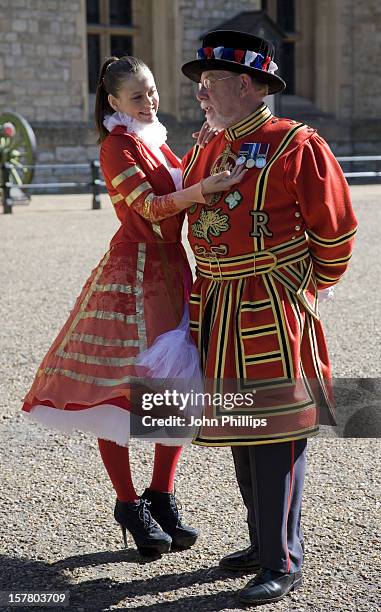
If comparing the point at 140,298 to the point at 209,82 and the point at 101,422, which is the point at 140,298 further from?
the point at 209,82

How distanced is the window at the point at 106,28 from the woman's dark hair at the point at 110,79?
15386 millimetres

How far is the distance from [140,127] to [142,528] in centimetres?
107

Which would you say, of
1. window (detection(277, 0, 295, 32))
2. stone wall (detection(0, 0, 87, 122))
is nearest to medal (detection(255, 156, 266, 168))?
stone wall (detection(0, 0, 87, 122))

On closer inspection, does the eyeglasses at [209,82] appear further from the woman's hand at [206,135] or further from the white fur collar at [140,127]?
the white fur collar at [140,127]

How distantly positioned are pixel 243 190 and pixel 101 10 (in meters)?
16.3

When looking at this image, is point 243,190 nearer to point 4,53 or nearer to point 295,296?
point 295,296

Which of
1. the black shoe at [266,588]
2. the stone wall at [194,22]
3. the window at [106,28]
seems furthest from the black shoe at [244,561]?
the window at [106,28]

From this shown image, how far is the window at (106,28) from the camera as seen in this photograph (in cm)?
1769

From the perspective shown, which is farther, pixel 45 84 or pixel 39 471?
pixel 45 84

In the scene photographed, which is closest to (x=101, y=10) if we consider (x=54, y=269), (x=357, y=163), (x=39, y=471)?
(x=357, y=163)

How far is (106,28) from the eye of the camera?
58.0ft

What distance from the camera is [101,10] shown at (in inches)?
698

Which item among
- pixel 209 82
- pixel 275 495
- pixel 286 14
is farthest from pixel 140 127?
pixel 286 14

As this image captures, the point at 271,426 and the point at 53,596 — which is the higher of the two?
the point at 271,426
